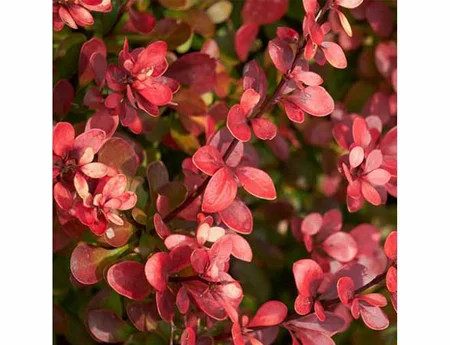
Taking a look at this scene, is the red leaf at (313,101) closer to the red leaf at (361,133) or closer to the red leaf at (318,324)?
the red leaf at (361,133)

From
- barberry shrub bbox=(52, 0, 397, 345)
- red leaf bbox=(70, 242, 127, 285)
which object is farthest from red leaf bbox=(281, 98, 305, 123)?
red leaf bbox=(70, 242, 127, 285)

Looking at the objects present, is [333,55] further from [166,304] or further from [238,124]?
[166,304]

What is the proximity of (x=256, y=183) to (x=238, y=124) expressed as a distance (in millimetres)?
60

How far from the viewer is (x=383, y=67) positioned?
819 mm

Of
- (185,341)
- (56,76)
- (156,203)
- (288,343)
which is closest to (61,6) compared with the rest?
(56,76)

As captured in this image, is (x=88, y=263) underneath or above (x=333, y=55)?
underneath

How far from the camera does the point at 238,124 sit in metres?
0.59

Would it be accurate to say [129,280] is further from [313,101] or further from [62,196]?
[313,101]

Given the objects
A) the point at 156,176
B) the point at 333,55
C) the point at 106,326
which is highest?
the point at 333,55

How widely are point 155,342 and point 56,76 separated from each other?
0.27 metres

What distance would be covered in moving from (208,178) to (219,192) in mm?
46

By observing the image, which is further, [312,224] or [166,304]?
[312,224]

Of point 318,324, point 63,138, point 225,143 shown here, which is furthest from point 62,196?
point 318,324
